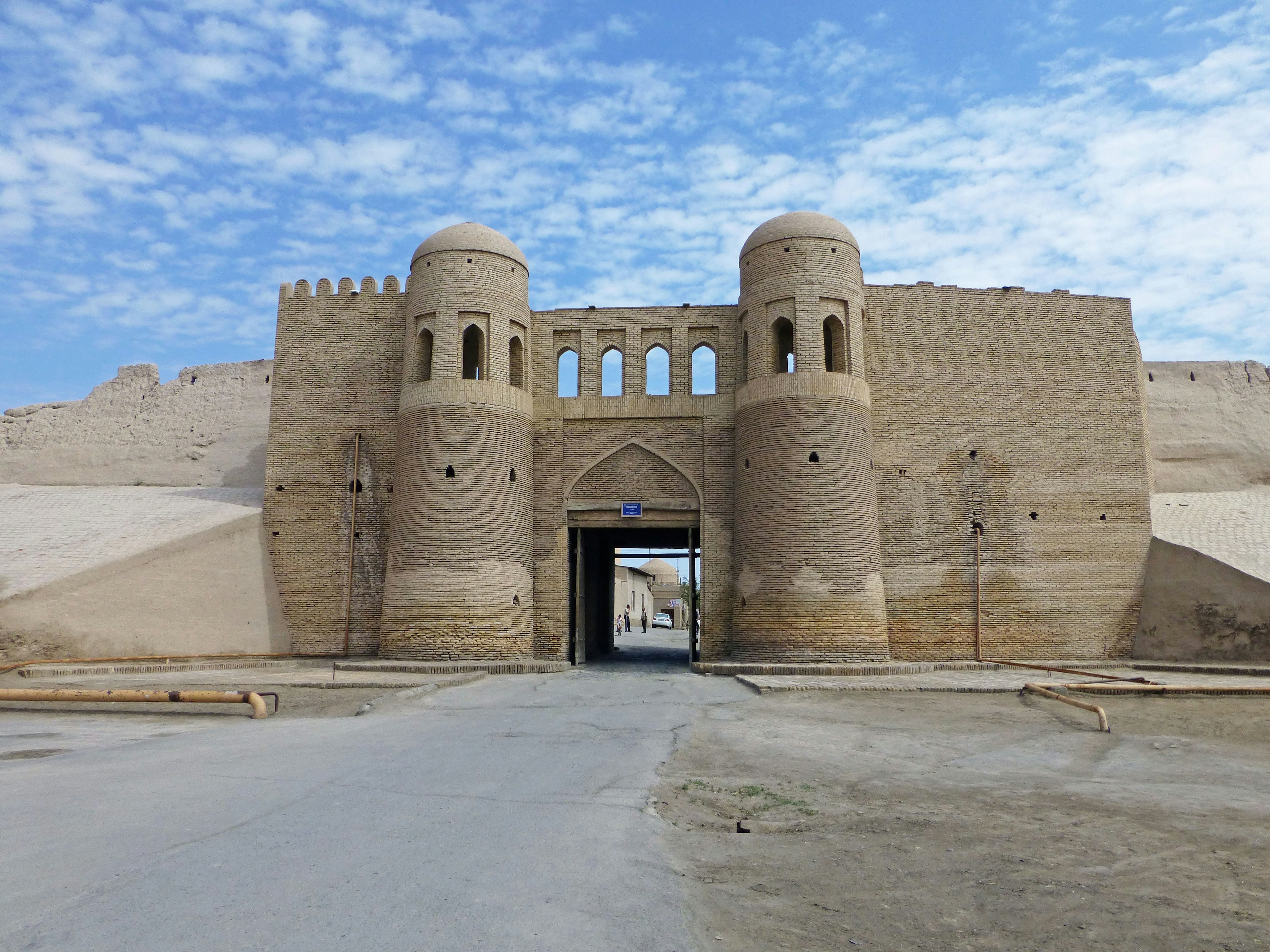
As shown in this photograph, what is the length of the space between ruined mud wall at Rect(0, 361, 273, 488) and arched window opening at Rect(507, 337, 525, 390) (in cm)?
651

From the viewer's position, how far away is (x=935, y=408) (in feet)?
58.0

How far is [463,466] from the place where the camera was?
648 inches

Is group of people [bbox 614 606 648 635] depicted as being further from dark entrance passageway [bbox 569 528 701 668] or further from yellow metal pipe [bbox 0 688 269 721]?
yellow metal pipe [bbox 0 688 269 721]

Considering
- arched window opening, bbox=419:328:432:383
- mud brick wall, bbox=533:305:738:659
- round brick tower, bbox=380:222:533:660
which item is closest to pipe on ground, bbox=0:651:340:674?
round brick tower, bbox=380:222:533:660

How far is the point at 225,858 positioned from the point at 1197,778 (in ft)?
20.5

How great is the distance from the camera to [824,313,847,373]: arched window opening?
1714 cm

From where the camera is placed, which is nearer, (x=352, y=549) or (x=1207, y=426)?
(x=352, y=549)

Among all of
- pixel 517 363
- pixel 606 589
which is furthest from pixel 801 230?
pixel 606 589

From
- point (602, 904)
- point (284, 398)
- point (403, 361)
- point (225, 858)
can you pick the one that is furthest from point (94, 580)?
point (602, 904)

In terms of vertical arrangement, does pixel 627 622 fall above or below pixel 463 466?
below

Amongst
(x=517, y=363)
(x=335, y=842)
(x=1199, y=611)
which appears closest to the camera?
(x=335, y=842)

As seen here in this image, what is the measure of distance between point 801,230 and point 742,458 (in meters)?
4.29

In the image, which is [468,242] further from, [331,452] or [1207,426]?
[1207,426]

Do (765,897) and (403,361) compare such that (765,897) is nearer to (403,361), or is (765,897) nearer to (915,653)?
(915,653)
